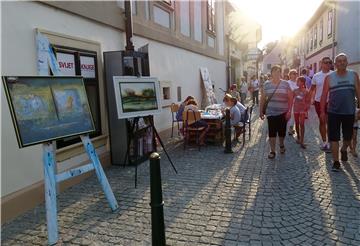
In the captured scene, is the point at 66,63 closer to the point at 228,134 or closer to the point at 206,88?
the point at 228,134

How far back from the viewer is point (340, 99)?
5465 mm

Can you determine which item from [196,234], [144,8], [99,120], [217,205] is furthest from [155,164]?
[144,8]

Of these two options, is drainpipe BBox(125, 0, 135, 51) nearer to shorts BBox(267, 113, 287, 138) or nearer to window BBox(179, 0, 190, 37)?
shorts BBox(267, 113, 287, 138)

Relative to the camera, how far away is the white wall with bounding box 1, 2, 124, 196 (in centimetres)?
410

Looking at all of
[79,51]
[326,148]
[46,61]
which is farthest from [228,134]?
[46,61]

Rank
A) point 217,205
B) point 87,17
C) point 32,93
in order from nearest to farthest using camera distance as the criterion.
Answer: point 32,93
point 217,205
point 87,17

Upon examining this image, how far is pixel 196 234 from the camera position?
11.7ft

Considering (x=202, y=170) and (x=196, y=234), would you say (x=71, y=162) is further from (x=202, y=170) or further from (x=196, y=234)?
(x=196, y=234)

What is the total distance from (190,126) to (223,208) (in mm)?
3806

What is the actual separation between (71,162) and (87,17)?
2.35 m

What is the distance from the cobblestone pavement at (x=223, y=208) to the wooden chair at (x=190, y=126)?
1485 millimetres

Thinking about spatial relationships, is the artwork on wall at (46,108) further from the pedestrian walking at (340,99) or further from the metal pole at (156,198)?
the pedestrian walking at (340,99)

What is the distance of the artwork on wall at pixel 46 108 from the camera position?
3.32m

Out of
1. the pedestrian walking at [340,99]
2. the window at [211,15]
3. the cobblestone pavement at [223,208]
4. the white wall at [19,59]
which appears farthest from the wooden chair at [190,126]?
the window at [211,15]
